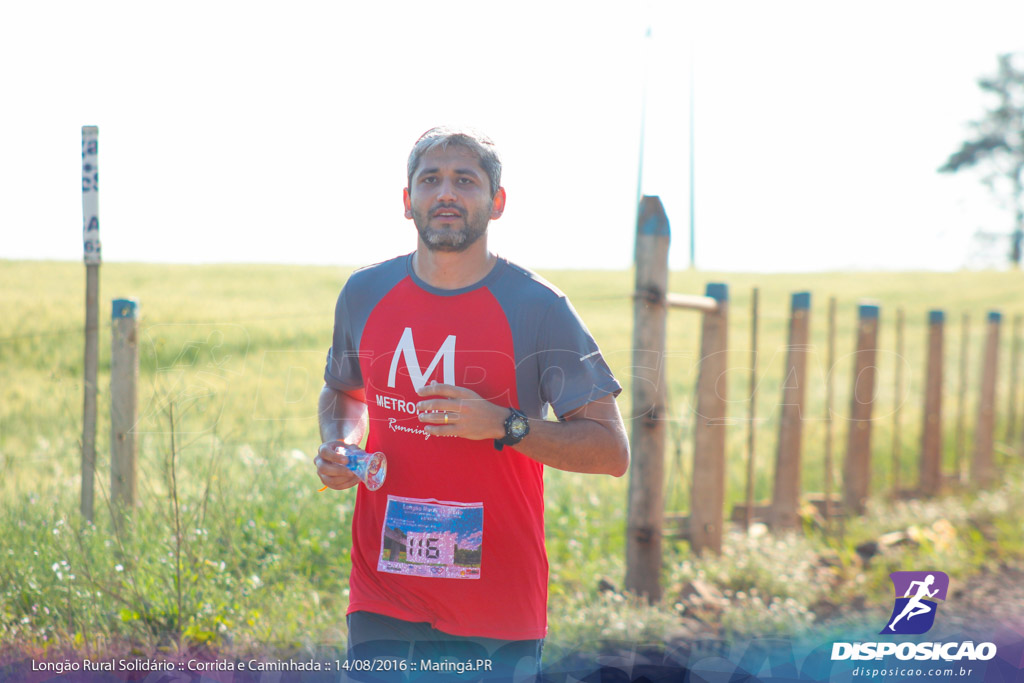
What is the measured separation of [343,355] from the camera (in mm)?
3082

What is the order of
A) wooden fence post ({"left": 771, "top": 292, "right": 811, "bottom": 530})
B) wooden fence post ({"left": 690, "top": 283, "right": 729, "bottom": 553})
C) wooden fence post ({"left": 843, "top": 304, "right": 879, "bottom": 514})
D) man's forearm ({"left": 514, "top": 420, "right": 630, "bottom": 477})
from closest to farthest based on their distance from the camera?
man's forearm ({"left": 514, "top": 420, "right": 630, "bottom": 477})
wooden fence post ({"left": 690, "top": 283, "right": 729, "bottom": 553})
wooden fence post ({"left": 771, "top": 292, "right": 811, "bottom": 530})
wooden fence post ({"left": 843, "top": 304, "right": 879, "bottom": 514})

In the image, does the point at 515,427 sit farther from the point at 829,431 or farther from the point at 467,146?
the point at 829,431

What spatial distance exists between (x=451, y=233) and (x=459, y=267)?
0.43 ft

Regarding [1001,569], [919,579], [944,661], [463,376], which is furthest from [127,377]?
[1001,569]

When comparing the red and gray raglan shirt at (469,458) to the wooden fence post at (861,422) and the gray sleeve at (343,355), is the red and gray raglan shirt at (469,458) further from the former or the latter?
the wooden fence post at (861,422)

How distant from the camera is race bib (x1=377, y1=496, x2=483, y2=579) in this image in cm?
277

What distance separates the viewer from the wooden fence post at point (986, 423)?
10.3 metres

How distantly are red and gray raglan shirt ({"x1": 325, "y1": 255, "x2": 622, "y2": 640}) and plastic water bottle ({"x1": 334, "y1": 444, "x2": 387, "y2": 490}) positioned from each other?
0.09m

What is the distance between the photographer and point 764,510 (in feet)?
24.1

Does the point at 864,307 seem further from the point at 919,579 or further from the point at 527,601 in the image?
the point at 527,601

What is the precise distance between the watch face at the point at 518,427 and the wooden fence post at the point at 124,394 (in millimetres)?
2810

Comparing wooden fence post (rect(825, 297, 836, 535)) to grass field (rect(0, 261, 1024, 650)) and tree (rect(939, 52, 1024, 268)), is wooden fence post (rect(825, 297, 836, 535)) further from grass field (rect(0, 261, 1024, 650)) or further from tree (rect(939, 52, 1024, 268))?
tree (rect(939, 52, 1024, 268))

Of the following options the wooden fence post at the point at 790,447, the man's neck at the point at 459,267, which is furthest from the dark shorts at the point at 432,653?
the wooden fence post at the point at 790,447

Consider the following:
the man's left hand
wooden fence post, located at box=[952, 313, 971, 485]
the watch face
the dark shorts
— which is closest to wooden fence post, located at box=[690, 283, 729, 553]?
the dark shorts
